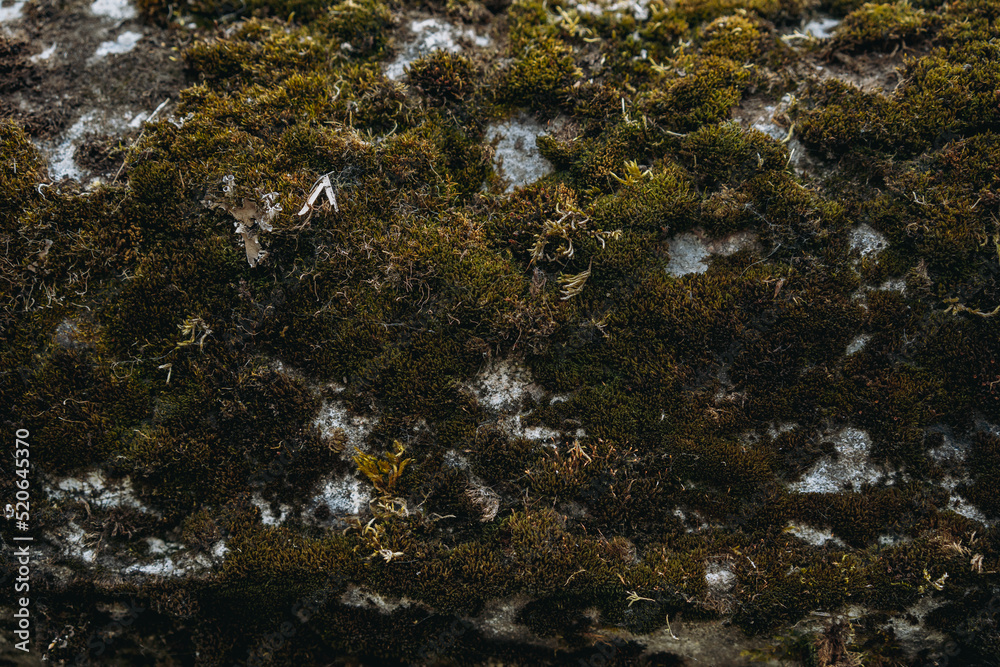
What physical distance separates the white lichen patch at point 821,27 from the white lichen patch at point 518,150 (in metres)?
3.71

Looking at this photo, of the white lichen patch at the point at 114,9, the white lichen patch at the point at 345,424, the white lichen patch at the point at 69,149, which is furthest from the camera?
the white lichen patch at the point at 114,9

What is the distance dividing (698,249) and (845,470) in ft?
9.27

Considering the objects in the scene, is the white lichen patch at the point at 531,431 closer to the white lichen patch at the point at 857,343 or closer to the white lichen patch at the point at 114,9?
the white lichen patch at the point at 857,343

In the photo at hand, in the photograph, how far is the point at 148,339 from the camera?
6008 mm

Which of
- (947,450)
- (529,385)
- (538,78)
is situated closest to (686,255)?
(529,385)

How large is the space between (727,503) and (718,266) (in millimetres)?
2578

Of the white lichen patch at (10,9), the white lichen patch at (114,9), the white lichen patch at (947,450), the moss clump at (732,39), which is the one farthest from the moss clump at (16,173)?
the white lichen patch at (947,450)

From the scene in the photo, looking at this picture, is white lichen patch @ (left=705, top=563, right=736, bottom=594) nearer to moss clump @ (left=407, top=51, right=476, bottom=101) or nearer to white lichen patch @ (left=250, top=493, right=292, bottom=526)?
white lichen patch @ (left=250, top=493, right=292, bottom=526)

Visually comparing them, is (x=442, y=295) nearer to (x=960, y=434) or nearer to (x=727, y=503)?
(x=727, y=503)

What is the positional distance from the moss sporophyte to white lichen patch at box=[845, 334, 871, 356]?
0.02 meters

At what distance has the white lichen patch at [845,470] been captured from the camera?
5812 mm

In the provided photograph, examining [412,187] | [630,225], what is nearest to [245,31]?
[412,187]

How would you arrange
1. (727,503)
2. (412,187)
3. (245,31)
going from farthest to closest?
(245,31) → (412,187) → (727,503)

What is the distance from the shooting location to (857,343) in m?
5.98
